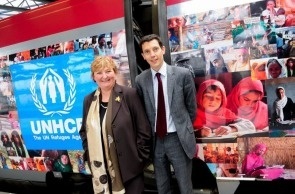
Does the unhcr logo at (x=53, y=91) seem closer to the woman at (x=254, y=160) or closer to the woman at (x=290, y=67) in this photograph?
the woman at (x=254, y=160)

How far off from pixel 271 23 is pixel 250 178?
99cm

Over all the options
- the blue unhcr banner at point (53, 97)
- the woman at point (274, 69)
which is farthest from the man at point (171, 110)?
the blue unhcr banner at point (53, 97)

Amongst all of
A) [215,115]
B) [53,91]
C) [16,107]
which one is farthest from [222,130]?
[16,107]

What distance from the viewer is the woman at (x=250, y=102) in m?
2.00

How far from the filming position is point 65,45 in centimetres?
277

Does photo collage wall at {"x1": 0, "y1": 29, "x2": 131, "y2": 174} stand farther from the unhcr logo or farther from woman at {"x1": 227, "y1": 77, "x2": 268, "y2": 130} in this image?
woman at {"x1": 227, "y1": 77, "x2": 268, "y2": 130}

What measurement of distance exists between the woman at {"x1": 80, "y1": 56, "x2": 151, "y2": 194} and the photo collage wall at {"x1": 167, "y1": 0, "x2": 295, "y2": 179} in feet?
1.64

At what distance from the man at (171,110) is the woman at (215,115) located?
0.24m

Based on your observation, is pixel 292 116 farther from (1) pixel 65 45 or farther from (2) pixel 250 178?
(1) pixel 65 45

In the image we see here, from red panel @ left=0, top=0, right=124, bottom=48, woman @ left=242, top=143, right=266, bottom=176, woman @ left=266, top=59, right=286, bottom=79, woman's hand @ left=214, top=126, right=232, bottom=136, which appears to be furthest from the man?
red panel @ left=0, top=0, right=124, bottom=48

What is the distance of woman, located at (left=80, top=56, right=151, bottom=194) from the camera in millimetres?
1878

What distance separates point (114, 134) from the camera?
1.87m

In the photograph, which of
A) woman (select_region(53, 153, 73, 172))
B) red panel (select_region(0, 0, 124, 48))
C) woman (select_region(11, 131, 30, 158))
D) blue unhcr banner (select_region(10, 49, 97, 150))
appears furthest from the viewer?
woman (select_region(11, 131, 30, 158))

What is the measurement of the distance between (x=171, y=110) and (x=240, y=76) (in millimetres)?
512
